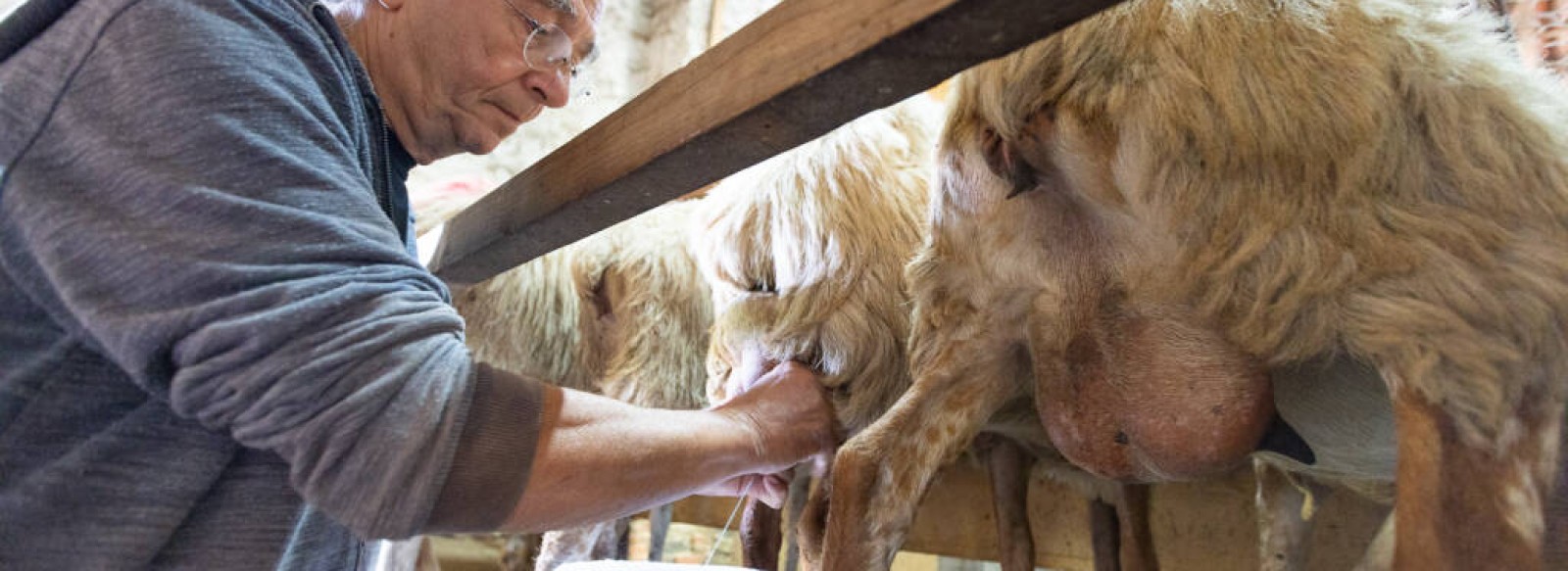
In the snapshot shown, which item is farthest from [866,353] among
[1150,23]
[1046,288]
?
[1150,23]

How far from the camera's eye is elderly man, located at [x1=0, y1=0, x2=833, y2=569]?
804 mm

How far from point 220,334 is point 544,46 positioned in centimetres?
64

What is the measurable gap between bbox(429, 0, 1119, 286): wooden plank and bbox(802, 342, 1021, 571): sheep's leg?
40cm

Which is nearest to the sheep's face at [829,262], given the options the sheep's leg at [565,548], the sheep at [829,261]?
the sheep at [829,261]

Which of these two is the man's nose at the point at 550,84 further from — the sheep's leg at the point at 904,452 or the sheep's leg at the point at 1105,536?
the sheep's leg at the point at 1105,536

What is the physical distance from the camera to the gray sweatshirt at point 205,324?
80 cm

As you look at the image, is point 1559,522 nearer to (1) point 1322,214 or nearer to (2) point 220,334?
(1) point 1322,214

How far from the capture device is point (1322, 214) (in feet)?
3.35

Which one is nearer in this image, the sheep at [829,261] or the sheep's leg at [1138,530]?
the sheep at [829,261]

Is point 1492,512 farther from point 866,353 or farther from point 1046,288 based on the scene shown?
point 866,353

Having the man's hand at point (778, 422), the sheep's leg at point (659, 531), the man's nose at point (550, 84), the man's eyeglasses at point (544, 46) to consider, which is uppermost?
the man's eyeglasses at point (544, 46)

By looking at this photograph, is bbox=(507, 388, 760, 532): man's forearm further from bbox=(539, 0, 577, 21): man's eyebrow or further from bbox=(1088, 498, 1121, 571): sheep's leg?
bbox=(1088, 498, 1121, 571): sheep's leg

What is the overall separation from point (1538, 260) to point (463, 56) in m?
Answer: 1.11

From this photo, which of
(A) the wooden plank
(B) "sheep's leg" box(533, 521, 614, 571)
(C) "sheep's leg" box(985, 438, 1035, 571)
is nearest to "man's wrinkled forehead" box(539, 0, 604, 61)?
(A) the wooden plank
